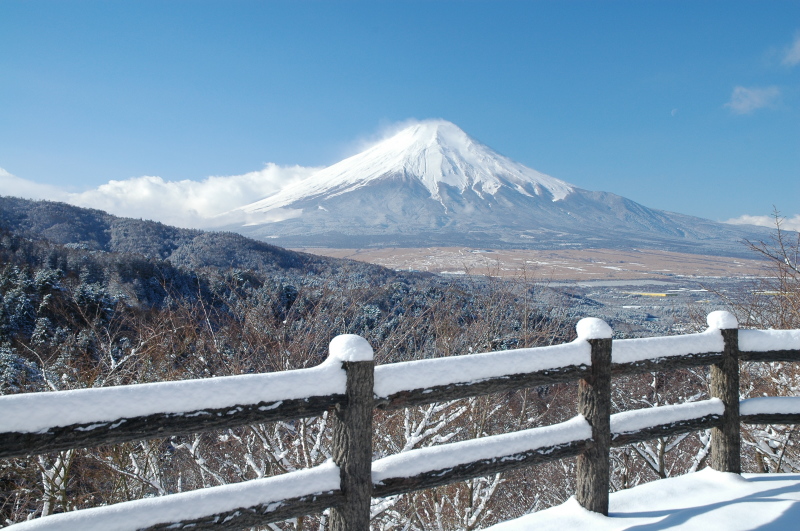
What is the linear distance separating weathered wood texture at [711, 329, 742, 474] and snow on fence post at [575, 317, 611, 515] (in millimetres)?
1037

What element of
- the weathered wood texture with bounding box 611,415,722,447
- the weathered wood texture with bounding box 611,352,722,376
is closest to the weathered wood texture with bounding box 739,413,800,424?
the weathered wood texture with bounding box 611,415,722,447

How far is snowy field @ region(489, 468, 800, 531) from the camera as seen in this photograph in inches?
108

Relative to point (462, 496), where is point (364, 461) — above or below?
above

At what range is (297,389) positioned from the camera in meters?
2.04

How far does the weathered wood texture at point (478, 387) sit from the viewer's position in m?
2.25

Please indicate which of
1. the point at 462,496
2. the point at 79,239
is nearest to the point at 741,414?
the point at 462,496

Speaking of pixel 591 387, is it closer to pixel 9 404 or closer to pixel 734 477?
pixel 734 477

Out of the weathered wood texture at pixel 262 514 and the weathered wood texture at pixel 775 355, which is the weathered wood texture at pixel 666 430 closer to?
the weathered wood texture at pixel 775 355

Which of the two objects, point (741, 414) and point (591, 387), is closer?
point (591, 387)

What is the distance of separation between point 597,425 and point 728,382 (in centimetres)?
119

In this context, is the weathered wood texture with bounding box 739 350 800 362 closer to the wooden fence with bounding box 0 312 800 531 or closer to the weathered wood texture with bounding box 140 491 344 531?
the wooden fence with bounding box 0 312 800 531

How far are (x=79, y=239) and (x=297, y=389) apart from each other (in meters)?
60.0

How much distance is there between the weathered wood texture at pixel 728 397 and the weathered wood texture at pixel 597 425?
105 cm

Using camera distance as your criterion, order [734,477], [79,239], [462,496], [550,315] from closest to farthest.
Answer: [734,477] < [462,496] < [550,315] < [79,239]
